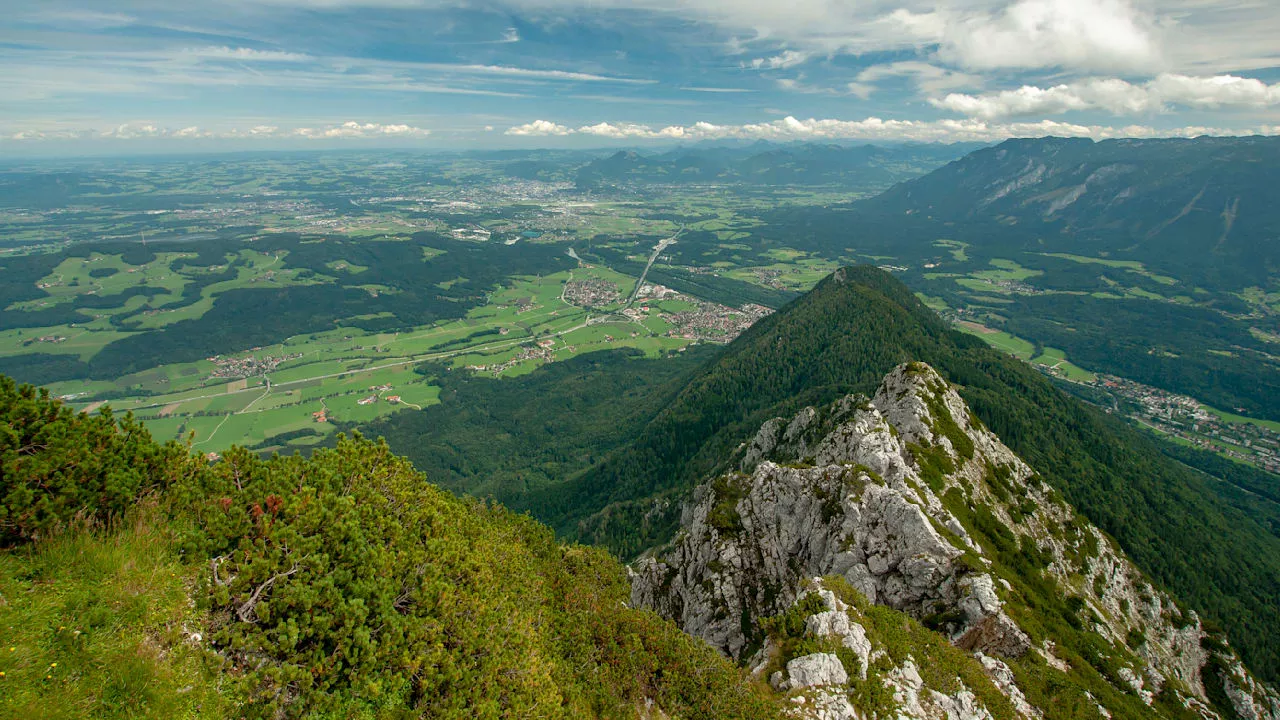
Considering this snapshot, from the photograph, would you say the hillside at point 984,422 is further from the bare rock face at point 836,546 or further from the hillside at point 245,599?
the hillside at point 245,599

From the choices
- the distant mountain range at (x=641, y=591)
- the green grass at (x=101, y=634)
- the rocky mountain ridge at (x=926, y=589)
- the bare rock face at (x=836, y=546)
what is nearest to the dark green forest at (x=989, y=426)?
the distant mountain range at (x=641, y=591)

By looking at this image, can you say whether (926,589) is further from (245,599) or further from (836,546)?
(245,599)

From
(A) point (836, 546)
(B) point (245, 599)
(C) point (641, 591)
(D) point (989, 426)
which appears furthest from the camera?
(D) point (989, 426)

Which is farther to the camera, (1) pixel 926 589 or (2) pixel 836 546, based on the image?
(2) pixel 836 546

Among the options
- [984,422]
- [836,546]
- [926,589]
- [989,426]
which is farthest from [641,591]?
[984,422]

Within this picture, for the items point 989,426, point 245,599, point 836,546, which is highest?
point 245,599

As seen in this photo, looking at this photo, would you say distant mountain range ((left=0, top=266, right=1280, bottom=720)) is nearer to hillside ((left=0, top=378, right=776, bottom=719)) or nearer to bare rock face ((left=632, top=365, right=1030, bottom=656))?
hillside ((left=0, top=378, right=776, bottom=719))

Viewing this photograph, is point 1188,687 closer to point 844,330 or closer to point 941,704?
point 941,704

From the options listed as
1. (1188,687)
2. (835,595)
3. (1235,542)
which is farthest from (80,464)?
(1235,542)
